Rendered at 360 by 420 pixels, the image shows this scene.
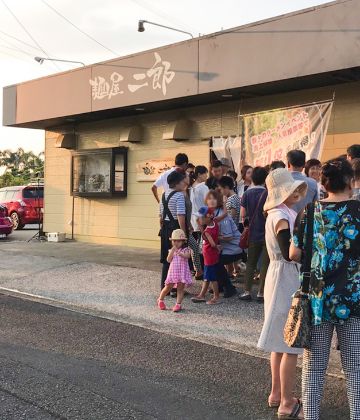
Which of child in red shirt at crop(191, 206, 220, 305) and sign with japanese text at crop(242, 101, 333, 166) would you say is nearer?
child in red shirt at crop(191, 206, 220, 305)

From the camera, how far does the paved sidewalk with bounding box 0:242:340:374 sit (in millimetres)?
6551

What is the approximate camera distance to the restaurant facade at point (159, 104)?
351 inches

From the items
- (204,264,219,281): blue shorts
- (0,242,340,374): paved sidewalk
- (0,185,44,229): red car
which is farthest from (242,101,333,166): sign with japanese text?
(0,185,44,229): red car

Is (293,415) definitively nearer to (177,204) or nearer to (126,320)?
(126,320)

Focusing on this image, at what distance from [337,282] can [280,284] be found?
781mm

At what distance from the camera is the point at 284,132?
9.98 metres

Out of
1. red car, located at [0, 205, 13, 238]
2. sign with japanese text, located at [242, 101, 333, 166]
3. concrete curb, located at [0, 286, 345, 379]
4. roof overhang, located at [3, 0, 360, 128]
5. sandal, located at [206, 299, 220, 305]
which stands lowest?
concrete curb, located at [0, 286, 345, 379]

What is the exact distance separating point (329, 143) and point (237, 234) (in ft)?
10.7

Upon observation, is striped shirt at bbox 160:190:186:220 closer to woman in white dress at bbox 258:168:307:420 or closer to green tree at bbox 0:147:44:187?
woman in white dress at bbox 258:168:307:420

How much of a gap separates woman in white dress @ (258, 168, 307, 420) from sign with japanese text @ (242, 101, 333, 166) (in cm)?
547

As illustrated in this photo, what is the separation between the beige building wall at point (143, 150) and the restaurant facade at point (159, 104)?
0.03 m

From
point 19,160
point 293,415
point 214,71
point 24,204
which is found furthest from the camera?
point 19,160

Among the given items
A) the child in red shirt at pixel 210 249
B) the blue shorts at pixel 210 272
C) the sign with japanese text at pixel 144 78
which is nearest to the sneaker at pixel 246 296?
the child in red shirt at pixel 210 249

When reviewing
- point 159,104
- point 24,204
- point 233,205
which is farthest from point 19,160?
point 233,205
